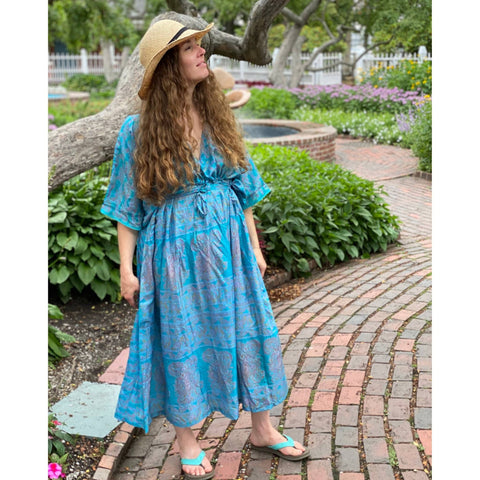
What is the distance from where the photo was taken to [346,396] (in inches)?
120

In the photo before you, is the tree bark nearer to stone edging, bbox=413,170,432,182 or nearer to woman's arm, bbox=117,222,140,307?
woman's arm, bbox=117,222,140,307

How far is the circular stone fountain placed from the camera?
8906 millimetres

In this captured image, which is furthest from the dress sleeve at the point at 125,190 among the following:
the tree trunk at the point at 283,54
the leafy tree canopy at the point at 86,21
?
the tree trunk at the point at 283,54

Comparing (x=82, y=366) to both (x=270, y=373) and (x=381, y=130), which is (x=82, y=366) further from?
(x=381, y=130)

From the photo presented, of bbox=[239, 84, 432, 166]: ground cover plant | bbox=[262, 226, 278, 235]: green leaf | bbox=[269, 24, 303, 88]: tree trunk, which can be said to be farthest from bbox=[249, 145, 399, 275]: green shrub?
bbox=[269, 24, 303, 88]: tree trunk

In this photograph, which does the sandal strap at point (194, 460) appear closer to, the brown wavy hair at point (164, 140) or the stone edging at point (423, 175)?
the brown wavy hair at point (164, 140)

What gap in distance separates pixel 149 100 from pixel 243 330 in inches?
36.6

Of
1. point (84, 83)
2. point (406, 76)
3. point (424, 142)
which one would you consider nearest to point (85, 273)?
point (424, 142)

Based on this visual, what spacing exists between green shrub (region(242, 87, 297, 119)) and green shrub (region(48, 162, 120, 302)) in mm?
10140

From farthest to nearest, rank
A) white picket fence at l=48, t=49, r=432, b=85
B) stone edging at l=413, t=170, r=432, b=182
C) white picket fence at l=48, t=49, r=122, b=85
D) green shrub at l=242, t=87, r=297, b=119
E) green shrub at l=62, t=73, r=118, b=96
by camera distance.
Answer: white picket fence at l=48, t=49, r=122, b=85 < green shrub at l=62, t=73, r=118, b=96 < white picket fence at l=48, t=49, r=432, b=85 < green shrub at l=242, t=87, r=297, b=119 < stone edging at l=413, t=170, r=432, b=182

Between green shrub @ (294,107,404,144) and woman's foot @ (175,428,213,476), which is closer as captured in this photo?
woman's foot @ (175,428,213,476)

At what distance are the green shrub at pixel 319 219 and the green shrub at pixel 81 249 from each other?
1171 millimetres

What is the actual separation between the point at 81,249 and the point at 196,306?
2.21 m

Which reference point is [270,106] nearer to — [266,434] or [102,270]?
[102,270]
